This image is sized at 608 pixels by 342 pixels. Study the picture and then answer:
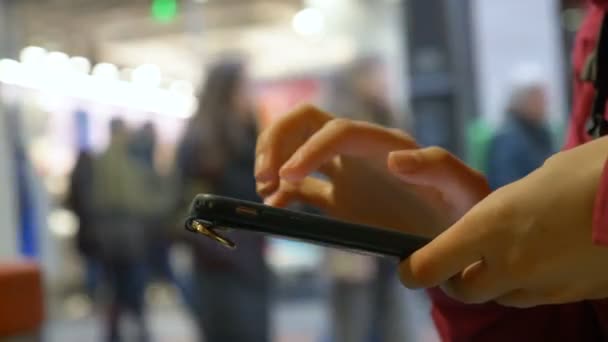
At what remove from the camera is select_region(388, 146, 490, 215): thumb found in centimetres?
40

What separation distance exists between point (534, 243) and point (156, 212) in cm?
291

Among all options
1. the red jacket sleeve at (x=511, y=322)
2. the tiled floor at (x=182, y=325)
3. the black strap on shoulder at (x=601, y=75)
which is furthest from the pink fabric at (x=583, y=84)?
the tiled floor at (x=182, y=325)

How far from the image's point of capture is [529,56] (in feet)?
11.8

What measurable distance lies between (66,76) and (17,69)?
230 millimetres

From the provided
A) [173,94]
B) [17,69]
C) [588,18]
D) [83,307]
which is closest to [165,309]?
[83,307]

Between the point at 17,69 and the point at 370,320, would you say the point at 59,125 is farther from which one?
the point at 370,320

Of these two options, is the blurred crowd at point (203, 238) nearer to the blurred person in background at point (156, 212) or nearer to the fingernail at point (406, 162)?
the blurred person in background at point (156, 212)

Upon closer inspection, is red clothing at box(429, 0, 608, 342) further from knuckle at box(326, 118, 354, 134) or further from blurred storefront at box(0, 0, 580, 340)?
blurred storefront at box(0, 0, 580, 340)

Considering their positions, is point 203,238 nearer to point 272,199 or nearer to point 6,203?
point 6,203

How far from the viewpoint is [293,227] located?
1.21 feet

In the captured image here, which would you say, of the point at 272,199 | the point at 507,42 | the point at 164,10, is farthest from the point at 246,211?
the point at 164,10

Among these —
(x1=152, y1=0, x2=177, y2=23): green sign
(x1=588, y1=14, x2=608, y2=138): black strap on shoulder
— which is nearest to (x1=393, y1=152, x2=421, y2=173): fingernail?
(x1=588, y1=14, x2=608, y2=138): black strap on shoulder

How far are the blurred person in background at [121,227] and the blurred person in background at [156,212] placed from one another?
2 cm

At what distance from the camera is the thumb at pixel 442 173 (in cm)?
40
